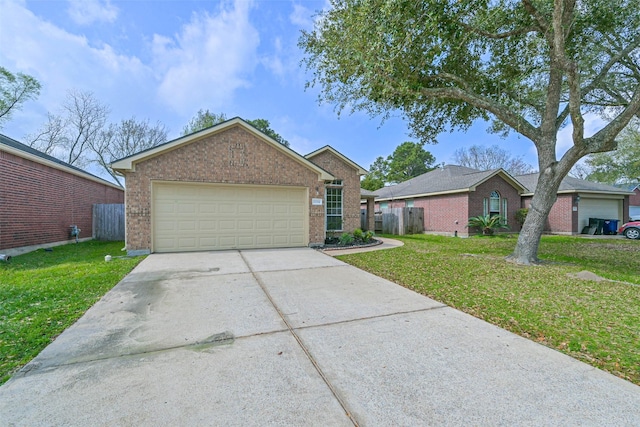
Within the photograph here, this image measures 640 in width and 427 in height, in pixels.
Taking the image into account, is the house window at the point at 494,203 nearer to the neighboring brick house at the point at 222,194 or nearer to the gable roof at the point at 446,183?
the gable roof at the point at 446,183

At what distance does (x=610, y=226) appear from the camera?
16719 mm

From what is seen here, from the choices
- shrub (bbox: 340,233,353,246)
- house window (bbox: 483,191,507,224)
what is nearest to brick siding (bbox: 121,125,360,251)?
shrub (bbox: 340,233,353,246)

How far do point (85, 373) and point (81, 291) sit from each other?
10.2ft

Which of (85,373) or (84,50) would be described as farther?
(84,50)

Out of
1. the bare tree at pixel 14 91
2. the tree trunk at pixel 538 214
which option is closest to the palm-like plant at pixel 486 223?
the tree trunk at pixel 538 214

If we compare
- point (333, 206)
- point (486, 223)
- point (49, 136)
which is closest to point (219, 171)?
point (333, 206)

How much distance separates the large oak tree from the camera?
6508mm

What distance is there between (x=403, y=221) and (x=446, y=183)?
12.4ft

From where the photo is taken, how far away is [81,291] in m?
4.75

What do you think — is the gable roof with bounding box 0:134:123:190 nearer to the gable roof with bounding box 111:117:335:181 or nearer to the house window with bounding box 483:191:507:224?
the gable roof with bounding box 111:117:335:181

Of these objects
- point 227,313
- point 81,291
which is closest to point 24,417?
point 227,313

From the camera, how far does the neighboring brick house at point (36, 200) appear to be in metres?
8.16

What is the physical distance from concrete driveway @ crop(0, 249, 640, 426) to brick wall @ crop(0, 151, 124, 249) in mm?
7422

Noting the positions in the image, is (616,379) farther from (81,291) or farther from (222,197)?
(222,197)
